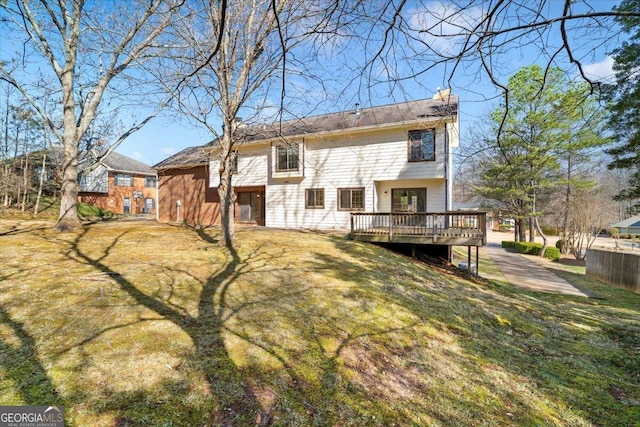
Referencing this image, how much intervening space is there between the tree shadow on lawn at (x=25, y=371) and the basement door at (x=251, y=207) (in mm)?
14438

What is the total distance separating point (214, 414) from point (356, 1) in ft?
12.1

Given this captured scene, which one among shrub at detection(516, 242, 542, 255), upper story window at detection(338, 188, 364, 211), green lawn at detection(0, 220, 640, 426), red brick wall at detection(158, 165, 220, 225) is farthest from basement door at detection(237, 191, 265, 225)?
shrub at detection(516, 242, 542, 255)

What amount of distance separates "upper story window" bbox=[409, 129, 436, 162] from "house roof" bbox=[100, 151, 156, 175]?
2744cm

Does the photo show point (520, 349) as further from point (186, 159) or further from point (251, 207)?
point (186, 159)

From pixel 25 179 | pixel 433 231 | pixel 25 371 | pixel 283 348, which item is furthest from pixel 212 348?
pixel 25 179

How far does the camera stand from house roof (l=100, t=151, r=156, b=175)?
3139 cm

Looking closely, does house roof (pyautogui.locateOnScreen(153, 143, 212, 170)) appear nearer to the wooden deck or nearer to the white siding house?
the white siding house

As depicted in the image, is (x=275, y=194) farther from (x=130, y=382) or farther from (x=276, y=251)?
(x=130, y=382)

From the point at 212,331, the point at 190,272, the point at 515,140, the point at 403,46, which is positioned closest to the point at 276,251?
the point at 190,272

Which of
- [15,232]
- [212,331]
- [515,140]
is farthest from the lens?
[515,140]

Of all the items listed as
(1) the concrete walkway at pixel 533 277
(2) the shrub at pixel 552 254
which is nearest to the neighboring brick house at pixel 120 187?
(1) the concrete walkway at pixel 533 277

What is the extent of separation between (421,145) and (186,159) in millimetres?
14181

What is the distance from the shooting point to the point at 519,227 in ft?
81.7

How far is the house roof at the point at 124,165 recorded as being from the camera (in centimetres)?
3139
